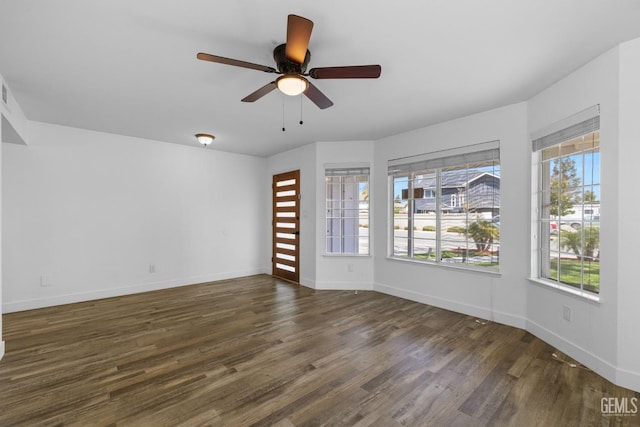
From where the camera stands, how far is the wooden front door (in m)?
5.46

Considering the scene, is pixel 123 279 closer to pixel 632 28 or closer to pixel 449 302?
pixel 449 302

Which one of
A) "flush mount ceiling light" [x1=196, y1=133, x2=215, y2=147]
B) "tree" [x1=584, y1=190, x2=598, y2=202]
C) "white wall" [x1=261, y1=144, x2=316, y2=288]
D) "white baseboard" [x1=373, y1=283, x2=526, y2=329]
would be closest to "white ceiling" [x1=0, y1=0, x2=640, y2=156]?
"flush mount ceiling light" [x1=196, y1=133, x2=215, y2=147]

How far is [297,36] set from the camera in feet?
5.56

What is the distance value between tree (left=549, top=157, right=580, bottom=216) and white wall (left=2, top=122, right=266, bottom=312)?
5.05 m

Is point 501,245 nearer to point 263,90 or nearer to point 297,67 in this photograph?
point 297,67

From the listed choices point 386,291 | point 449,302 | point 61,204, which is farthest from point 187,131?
point 449,302

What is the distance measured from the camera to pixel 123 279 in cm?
460

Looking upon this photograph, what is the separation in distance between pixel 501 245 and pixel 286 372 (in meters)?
2.84

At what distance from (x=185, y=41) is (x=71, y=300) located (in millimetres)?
4204

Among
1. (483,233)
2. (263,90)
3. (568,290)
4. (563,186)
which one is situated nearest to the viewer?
(263,90)

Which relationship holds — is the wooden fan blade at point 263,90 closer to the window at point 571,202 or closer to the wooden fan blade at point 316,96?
the wooden fan blade at point 316,96

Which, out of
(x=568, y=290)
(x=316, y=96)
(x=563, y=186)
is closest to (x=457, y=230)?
(x=563, y=186)

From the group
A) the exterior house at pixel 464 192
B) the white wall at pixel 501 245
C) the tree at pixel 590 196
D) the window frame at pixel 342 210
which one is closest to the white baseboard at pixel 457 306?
the white wall at pixel 501 245

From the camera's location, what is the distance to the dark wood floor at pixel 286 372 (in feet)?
6.10
